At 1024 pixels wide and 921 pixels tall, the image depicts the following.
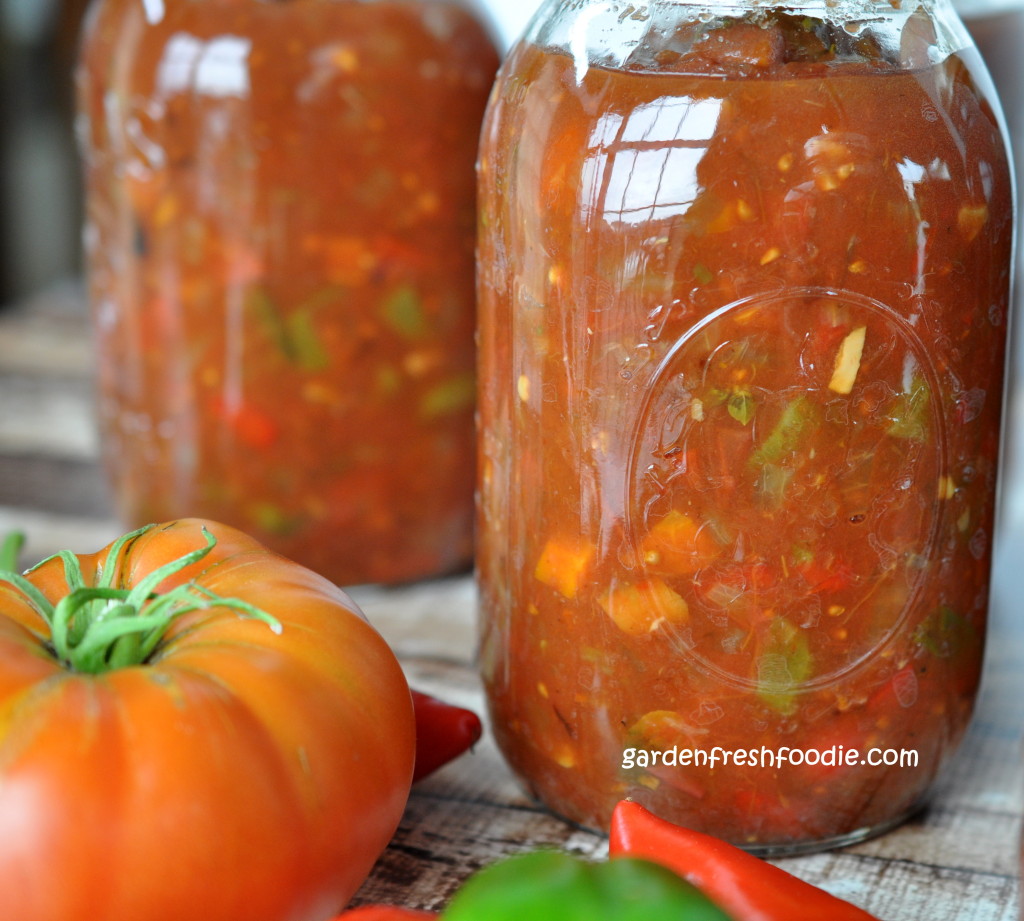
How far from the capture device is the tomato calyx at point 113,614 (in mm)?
636

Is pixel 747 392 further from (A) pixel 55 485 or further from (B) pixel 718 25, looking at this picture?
(A) pixel 55 485

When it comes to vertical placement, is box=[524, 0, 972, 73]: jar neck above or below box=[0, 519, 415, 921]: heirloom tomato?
above

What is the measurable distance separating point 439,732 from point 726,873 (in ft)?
0.78

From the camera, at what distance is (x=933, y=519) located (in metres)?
0.76

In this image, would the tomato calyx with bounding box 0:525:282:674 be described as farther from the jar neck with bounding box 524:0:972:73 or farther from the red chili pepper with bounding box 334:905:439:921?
the jar neck with bounding box 524:0:972:73

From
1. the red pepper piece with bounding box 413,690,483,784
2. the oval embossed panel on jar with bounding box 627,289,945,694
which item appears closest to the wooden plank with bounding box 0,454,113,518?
the red pepper piece with bounding box 413,690,483,784

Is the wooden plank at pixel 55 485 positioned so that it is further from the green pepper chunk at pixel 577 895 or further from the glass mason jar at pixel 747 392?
the green pepper chunk at pixel 577 895

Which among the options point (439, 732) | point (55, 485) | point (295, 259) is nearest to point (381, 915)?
point (439, 732)

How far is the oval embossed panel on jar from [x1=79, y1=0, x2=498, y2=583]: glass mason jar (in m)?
0.42

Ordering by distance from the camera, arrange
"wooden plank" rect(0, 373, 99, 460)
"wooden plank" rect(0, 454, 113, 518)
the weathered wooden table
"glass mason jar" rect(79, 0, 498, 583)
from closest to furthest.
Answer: the weathered wooden table → "glass mason jar" rect(79, 0, 498, 583) → "wooden plank" rect(0, 454, 113, 518) → "wooden plank" rect(0, 373, 99, 460)

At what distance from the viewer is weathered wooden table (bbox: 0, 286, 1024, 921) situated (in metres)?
0.77

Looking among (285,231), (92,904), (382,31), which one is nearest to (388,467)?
(285,231)

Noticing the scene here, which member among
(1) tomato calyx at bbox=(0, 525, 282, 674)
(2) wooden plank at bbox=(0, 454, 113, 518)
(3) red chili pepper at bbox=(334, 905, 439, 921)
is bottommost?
(2) wooden plank at bbox=(0, 454, 113, 518)

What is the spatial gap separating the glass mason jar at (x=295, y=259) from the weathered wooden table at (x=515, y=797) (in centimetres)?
10
